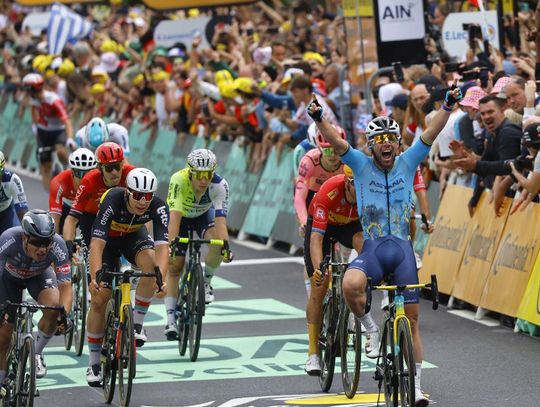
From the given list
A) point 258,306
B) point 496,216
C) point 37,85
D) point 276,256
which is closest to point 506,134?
point 496,216

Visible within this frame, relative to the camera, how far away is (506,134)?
1570cm

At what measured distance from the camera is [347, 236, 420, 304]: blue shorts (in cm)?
1162

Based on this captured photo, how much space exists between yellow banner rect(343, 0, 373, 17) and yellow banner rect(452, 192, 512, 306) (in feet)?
17.5

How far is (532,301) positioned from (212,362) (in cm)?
305

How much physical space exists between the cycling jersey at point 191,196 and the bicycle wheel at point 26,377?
4.01m

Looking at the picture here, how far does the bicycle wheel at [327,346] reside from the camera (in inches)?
504

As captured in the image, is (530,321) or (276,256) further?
(276,256)

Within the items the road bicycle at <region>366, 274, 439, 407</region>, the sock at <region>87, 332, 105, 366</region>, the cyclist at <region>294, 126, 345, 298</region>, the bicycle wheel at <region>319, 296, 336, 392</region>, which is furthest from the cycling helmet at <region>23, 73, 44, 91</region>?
the road bicycle at <region>366, 274, 439, 407</region>

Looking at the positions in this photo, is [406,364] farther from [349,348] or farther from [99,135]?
[99,135]

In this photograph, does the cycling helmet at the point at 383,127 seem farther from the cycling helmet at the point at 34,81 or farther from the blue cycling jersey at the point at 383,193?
the cycling helmet at the point at 34,81

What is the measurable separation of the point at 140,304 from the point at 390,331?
3.19 metres

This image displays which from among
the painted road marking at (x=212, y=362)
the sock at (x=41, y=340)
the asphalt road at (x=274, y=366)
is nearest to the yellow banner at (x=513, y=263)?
the asphalt road at (x=274, y=366)

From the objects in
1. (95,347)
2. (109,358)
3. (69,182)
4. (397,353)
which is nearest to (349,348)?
(397,353)

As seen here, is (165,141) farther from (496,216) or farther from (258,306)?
(496,216)
